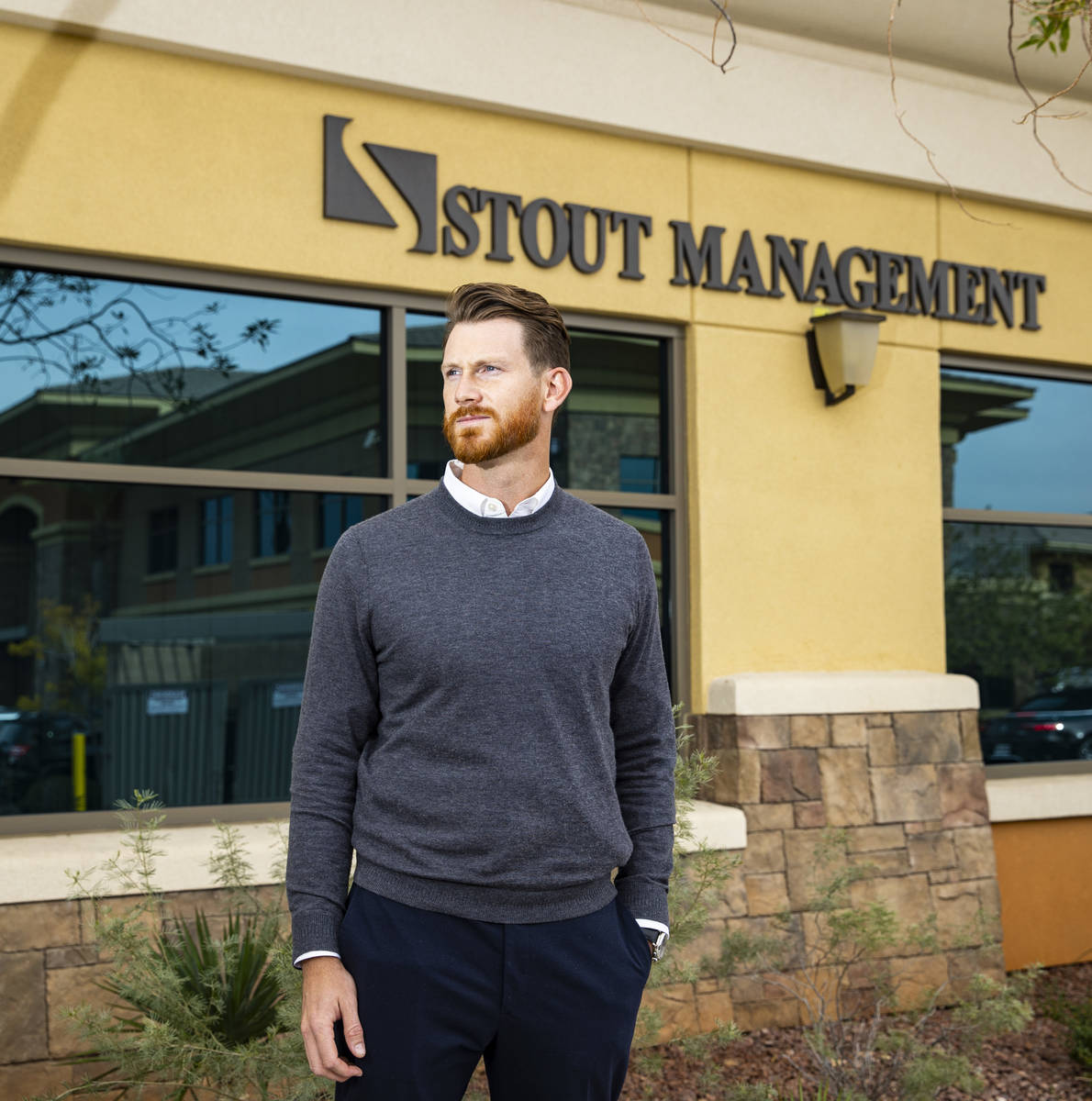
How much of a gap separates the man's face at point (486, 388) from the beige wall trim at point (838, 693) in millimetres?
3573

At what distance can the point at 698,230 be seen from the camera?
5.93m

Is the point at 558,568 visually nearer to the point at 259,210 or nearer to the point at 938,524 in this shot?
the point at 259,210

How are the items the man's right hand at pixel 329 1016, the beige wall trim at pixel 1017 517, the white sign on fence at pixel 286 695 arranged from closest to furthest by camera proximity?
the man's right hand at pixel 329 1016 → the white sign on fence at pixel 286 695 → the beige wall trim at pixel 1017 517

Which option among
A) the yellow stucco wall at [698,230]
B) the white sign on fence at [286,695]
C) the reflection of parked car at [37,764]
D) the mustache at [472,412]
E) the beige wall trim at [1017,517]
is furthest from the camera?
the beige wall trim at [1017,517]

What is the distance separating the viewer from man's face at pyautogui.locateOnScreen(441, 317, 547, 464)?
2174mm

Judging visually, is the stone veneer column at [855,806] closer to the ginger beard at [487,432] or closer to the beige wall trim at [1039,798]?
the beige wall trim at [1039,798]

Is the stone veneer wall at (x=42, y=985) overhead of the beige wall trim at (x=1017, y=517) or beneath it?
beneath

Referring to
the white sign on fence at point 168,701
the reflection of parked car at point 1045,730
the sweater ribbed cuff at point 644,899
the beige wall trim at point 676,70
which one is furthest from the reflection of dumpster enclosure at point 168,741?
the reflection of parked car at point 1045,730

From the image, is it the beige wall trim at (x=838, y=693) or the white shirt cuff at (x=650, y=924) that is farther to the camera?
the beige wall trim at (x=838, y=693)

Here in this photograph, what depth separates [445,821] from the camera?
203 cm

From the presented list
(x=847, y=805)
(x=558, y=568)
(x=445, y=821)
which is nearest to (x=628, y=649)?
(x=558, y=568)

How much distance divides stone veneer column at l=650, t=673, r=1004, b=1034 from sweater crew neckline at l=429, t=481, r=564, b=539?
3.42 meters

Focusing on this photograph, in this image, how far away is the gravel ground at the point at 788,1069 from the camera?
4629mm

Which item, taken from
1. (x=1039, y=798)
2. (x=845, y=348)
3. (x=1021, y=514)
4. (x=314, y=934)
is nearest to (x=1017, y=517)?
(x=1021, y=514)
